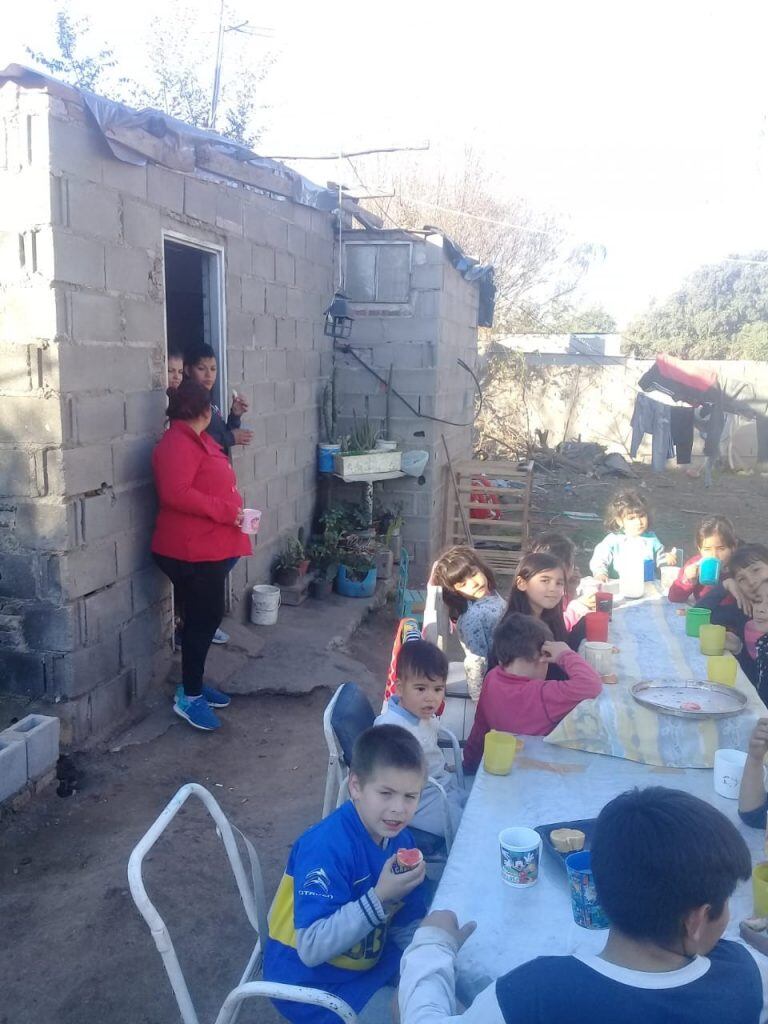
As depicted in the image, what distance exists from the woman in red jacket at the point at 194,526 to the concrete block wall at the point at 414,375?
315cm

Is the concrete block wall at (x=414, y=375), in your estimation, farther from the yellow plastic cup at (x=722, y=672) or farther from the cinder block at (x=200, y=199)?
the yellow plastic cup at (x=722, y=672)

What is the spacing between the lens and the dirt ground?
275cm

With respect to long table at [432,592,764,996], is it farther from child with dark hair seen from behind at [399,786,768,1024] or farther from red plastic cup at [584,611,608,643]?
red plastic cup at [584,611,608,643]

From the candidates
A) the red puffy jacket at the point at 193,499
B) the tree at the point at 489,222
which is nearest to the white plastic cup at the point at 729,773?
the red puffy jacket at the point at 193,499

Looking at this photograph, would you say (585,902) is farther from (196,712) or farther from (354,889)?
(196,712)

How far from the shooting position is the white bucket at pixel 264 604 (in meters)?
6.00

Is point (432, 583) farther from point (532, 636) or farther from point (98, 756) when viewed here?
point (98, 756)

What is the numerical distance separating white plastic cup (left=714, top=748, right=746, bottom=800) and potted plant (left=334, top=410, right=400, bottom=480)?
509 centimetres

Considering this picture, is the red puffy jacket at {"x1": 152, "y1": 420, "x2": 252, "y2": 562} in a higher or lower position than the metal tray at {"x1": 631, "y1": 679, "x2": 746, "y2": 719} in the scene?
higher

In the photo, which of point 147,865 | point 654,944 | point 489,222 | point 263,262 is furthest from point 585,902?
point 489,222

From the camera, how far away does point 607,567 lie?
5156 mm

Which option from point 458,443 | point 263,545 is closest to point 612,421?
point 458,443

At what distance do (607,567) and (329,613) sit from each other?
2210mm

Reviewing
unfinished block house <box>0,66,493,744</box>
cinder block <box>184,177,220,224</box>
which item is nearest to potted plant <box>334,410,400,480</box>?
unfinished block house <box>0,66,493,744</box>
